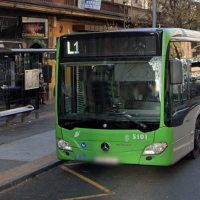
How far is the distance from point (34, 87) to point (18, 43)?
4397mm

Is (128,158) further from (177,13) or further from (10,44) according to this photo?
(177,13)

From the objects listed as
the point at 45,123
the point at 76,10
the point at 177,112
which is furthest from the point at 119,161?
the point at 76,10

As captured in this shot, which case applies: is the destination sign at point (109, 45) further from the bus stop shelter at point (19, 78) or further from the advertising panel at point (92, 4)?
the advertising panel at point (92, 4)

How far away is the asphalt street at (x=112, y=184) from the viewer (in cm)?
623

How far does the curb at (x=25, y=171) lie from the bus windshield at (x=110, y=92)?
1.18 metres

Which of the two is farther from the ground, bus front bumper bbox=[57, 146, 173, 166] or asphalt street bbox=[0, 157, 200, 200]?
bus front bumper bbox=[57, 146, 173, 166]

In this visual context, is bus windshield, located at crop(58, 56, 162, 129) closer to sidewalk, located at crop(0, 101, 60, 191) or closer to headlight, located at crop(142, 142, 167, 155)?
headlight, located at crop(142, 142, 167, 155)

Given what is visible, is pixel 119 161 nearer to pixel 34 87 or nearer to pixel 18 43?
pixel 34 87

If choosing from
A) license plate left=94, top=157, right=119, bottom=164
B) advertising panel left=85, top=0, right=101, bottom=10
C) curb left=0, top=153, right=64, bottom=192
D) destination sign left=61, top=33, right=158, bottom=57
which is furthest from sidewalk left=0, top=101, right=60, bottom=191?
advertising panel left=85, top=0, right=101, bottom=10

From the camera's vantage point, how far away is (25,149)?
956cm

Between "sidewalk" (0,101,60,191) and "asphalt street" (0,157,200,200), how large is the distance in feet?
0.72

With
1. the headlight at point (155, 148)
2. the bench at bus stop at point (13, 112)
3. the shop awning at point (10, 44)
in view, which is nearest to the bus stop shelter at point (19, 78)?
the bench at bus stop at point (13, 112)

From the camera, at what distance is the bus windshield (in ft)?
22.2

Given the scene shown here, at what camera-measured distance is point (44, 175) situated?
7.66 meters
